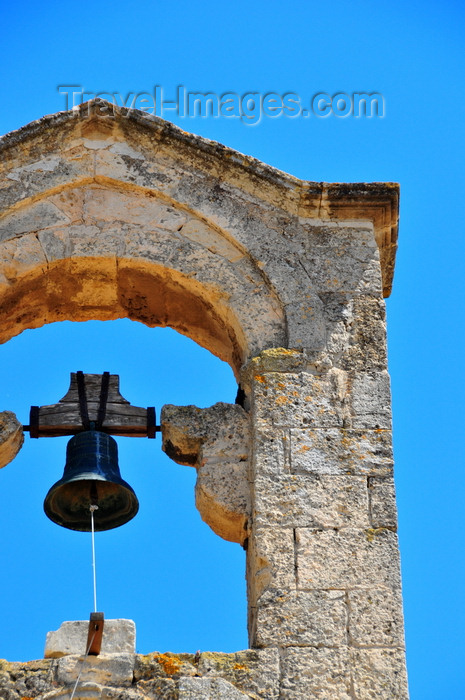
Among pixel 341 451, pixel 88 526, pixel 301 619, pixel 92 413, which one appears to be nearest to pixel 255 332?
pixel 341 451

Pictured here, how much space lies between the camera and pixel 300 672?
262 inches

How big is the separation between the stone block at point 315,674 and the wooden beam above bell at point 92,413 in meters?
1.68

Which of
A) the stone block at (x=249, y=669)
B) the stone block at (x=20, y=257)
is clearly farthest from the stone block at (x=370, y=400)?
the stone block at (x=20, y=257)

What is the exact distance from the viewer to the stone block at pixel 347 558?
273 inches

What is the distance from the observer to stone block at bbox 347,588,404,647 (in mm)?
6777

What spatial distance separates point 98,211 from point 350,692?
9.99 ft

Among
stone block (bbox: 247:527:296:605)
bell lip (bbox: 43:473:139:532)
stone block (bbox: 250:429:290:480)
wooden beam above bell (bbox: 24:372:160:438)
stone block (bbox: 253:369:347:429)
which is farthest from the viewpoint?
wooden beam above bell (bbox: 24:372:160:438)

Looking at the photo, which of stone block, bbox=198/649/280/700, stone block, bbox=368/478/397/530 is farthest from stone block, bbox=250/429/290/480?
stone block, bbox=198/649/280/700

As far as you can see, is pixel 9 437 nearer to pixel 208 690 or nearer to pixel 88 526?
pixel 88 526

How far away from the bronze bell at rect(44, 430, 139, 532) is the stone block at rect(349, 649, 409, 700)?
61.9 inches

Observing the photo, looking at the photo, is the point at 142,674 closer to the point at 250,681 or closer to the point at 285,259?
the point at 250,681

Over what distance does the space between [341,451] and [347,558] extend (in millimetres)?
576

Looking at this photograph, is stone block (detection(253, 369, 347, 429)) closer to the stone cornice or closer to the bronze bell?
the bronze bell

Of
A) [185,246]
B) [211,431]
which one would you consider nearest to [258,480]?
[211,431]
